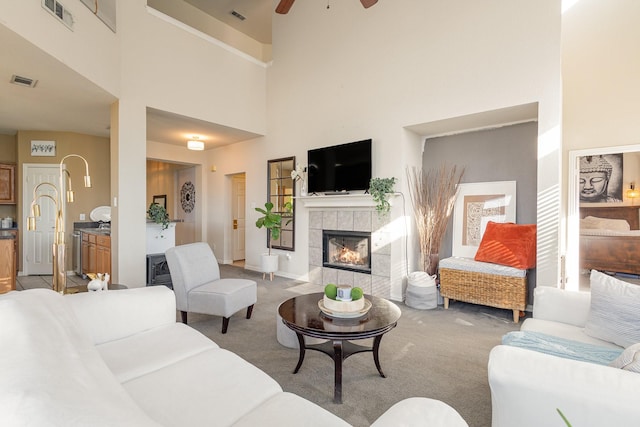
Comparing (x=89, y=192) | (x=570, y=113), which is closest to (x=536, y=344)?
(x=570, y=113)

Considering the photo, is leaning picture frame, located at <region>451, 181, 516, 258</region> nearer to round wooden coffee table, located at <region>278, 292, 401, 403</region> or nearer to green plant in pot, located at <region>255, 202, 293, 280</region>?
→ round wooden coffee table, located at <region>278, 292, 401, 403</region>

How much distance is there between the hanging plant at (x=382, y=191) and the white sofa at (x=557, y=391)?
10.4 ft

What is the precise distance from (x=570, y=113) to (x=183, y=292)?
516cm

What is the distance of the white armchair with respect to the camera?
311 centimetres

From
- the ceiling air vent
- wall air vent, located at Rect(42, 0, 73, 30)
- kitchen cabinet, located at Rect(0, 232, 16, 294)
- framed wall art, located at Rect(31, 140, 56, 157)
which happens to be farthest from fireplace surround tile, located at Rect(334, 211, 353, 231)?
framed wall art, located at Rect(31, 140, 56, 157)

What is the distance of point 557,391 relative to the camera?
43.8 inches

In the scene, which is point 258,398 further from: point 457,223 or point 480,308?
point 457,223

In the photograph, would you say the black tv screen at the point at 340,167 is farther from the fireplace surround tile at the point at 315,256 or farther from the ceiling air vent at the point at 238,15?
the ceiling air vent at the point at 238,15

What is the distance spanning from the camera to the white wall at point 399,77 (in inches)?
134

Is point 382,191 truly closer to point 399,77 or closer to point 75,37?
point 399,77

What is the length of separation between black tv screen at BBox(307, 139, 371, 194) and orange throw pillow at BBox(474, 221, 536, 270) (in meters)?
1.71

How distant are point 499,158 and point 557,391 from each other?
12.1 ft

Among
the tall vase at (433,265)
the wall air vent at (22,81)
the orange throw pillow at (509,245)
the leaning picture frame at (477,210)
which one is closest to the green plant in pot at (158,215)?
the wall air vent at (22,81)

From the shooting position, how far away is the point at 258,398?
4.24ft
